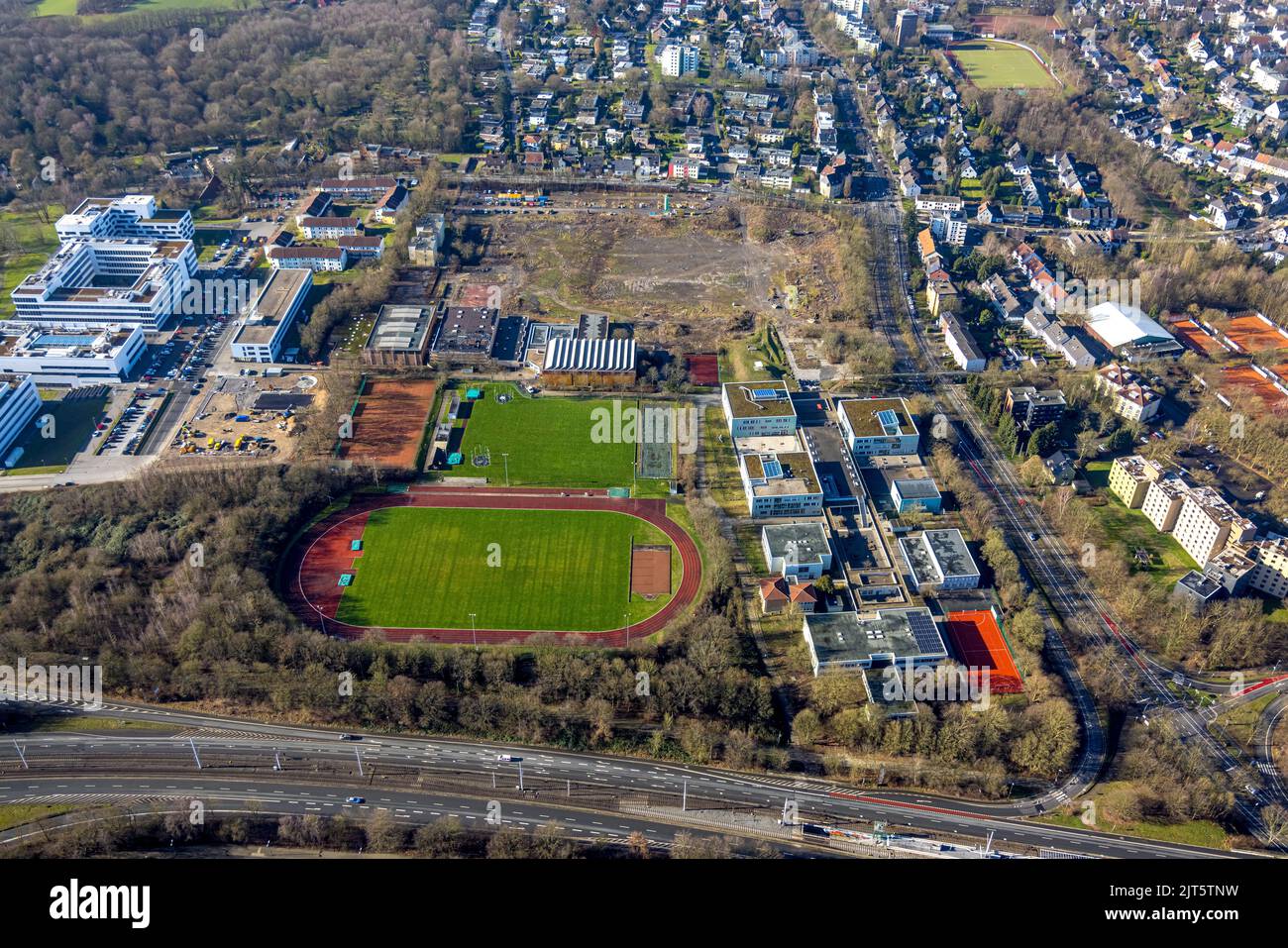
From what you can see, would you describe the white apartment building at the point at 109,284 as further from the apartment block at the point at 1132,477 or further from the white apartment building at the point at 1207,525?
the white apartment building at the point at 1207,525

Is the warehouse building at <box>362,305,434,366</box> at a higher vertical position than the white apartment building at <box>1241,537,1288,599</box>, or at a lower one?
higher

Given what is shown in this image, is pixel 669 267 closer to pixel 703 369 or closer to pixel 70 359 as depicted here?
pixel 703 369

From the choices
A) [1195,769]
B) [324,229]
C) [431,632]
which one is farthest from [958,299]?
[324,229]

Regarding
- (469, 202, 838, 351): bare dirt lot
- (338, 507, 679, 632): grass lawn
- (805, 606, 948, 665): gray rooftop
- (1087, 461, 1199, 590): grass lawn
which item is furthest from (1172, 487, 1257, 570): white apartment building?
(469, 202, 838, 351): bare dirt lot

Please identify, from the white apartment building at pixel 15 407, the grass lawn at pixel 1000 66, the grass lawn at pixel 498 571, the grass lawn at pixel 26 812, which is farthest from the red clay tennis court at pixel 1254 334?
the white apartment building at pixel 15 407

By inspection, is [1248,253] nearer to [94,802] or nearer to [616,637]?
[616,637]
